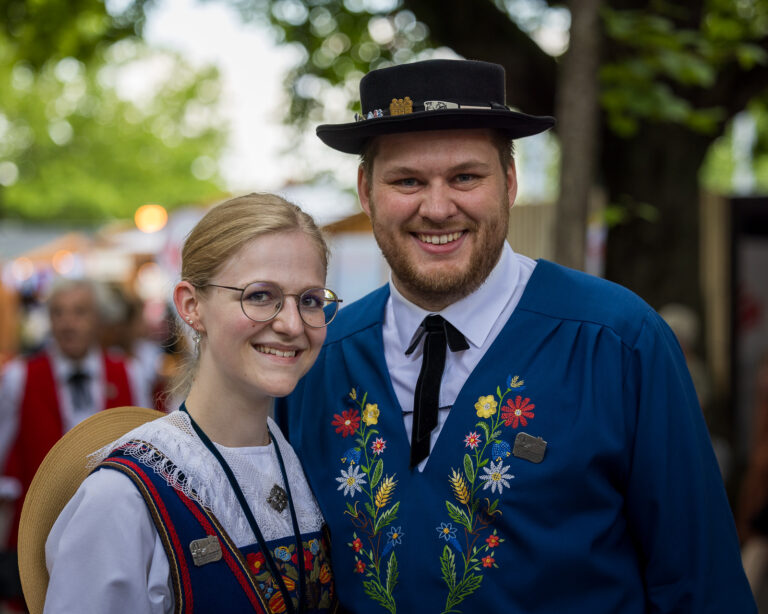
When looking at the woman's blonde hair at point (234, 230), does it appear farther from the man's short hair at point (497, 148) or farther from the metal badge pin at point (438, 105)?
the metal badge pin at point (438, 105)

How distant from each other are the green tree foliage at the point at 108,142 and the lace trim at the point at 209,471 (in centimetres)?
2050

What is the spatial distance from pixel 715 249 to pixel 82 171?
2009cm

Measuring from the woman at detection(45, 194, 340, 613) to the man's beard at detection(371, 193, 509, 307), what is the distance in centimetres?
22

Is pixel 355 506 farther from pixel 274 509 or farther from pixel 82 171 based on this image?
pixel 82 171

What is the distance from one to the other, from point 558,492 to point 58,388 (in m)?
3.36

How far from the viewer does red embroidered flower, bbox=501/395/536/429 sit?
2.07m

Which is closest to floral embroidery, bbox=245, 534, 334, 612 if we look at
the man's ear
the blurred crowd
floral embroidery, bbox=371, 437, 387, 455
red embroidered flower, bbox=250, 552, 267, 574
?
red embroidered flower, bbox=250, 552, 267, 574

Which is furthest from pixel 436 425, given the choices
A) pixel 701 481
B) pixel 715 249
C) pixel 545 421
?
pixel 715 249

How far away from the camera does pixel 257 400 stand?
2068mm

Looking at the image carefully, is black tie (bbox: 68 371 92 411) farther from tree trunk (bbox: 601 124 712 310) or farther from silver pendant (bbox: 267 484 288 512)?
tree trunk (bbox: 601 124 712 310)

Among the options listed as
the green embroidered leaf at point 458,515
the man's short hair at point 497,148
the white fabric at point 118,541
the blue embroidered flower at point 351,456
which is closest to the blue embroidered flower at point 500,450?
the green embroidered leaf at point 458,515

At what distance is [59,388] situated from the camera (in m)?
4.61

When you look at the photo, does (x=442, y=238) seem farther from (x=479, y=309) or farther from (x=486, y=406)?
(x=486, y=406)

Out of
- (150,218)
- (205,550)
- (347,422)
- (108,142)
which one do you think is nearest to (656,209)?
(347,422)
